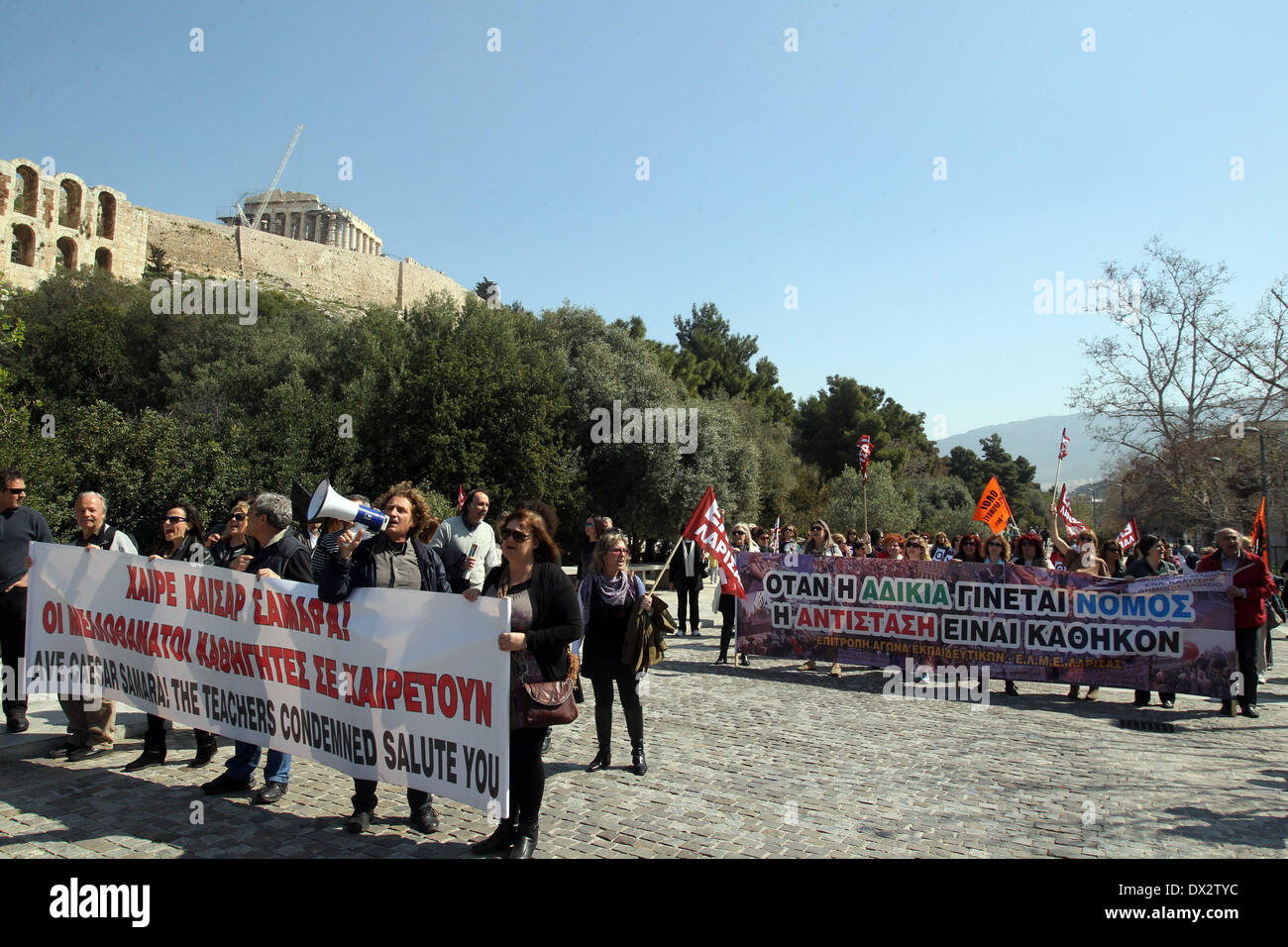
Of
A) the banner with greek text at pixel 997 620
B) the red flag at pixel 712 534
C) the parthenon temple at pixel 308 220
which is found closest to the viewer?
the banner with greek text at pixel 997 620

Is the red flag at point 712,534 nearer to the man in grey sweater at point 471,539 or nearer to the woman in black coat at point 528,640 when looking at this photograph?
the man in grey sweater at point 471,539

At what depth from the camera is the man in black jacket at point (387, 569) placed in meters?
4.64

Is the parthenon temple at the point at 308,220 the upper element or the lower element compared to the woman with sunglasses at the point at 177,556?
upper

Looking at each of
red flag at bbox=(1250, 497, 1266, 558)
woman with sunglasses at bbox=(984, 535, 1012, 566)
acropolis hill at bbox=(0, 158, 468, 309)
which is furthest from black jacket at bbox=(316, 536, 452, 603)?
acropolis hill at bbox=(0, 158, 468, 309)

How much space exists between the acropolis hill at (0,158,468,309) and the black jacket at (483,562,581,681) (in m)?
45.5

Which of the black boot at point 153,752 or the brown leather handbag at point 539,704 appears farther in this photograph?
the black boot at point 153,752

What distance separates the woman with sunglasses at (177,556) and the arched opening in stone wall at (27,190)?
222ft

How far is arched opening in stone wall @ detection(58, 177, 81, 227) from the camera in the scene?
61.6m

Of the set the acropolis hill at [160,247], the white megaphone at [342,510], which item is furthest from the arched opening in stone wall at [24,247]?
the white megaphone at [342,510]

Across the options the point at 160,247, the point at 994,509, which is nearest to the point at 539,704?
the point at 994,509

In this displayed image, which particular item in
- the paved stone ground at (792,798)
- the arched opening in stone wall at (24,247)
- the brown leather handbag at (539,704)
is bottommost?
the paved stone ground at (792,798)

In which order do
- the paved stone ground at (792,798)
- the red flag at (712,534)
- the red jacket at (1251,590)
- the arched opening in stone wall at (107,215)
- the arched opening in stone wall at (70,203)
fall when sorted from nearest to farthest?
the paved stone ground at (792,798), the red jacket at (1251,590), the red flag at (712,534), the arched opening in stone wall at (70,203), the arched opening in stone wall at (107,215)

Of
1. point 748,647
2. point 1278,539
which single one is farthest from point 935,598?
point 1278,539
